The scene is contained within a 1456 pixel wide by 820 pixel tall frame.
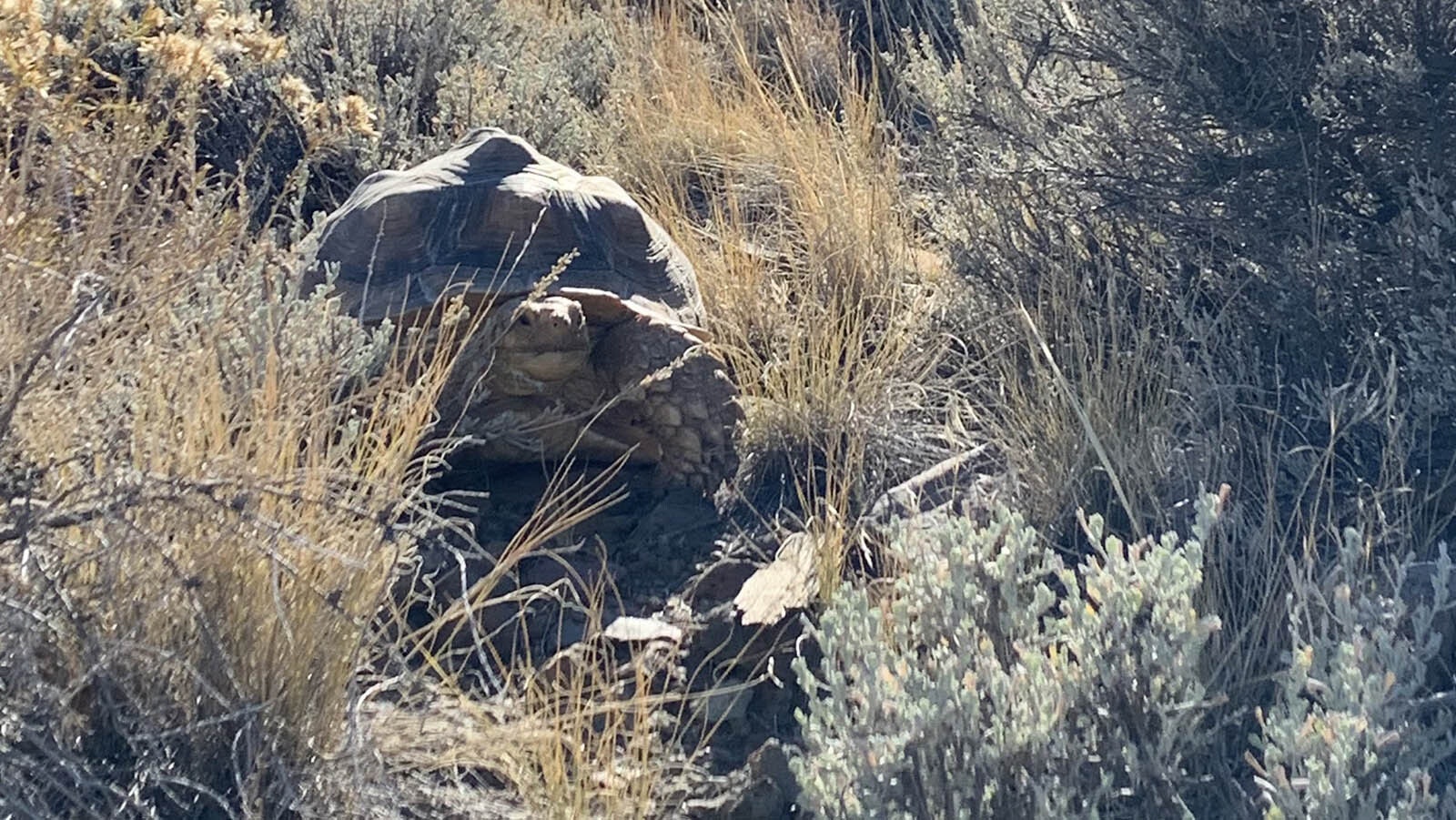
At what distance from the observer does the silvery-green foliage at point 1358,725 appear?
2062 millimetres

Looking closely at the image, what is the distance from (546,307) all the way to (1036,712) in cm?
181

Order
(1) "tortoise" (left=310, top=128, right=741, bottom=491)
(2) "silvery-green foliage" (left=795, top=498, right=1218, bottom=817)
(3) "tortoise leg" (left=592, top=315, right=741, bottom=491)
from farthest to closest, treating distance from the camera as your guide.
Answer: (3) "tortoise leg" (left=592, top=315, right=741, bottom=491) → (1) "tortoise" (left=310, top=128, right=741, bottom=491) → (2) "silvery-green foliage" (left=795, top=498, right=1218, bottom=817)

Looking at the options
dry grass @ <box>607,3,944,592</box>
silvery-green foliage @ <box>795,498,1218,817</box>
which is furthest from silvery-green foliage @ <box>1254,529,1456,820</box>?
dry grass @ <box>607,3,944,592</box>

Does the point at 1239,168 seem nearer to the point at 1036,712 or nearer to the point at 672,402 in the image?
the point at 672,402

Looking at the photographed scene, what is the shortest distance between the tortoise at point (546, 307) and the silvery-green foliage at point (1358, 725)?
1.77 m

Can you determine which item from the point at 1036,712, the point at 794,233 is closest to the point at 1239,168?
the point at 794,233

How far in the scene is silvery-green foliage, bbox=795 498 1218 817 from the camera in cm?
232

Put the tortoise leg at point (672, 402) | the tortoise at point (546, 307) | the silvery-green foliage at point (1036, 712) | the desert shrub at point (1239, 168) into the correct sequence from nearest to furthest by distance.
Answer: the silvery-green foliage at point (1036, 712) < the desert shrub at point (1239, 168) < the tortoise at point (546, 307) < the tortoise leg at point (672, 402)

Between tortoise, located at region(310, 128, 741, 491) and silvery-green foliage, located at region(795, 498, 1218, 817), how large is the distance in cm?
147

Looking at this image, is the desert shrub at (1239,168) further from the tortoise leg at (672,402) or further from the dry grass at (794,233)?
the tortoise leg at (672,402)

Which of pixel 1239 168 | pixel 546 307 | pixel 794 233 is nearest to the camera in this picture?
pixel 546 307

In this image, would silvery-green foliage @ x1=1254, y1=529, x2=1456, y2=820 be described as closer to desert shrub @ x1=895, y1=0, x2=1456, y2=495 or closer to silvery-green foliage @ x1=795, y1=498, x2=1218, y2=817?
silvery-green foliage @ x1=795, y1=498, x2=1218, y2=817

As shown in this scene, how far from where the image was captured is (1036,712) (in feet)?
7.67

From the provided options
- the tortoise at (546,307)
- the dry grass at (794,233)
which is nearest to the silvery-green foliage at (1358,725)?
the dry grass at (794,233)
